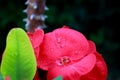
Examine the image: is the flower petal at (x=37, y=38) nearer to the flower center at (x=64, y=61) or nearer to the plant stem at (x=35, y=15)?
the flower center at (x=64, y=61)

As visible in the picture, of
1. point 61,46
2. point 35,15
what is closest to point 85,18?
point 35,15

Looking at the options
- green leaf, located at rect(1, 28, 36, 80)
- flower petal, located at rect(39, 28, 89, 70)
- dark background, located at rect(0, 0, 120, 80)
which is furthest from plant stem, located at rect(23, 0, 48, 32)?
dark background, located at rect(0, 0, 120, 80)

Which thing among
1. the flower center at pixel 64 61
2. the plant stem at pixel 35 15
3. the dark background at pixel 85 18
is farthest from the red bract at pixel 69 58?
the dark background at pixel 85 18

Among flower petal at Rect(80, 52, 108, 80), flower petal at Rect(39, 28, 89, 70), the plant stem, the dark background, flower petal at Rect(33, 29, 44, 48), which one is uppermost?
flower petal at Rect(33, 29, 44, 48)

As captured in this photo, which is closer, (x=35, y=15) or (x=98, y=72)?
(x=98, y=72)

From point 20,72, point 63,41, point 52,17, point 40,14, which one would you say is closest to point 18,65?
point 20,72

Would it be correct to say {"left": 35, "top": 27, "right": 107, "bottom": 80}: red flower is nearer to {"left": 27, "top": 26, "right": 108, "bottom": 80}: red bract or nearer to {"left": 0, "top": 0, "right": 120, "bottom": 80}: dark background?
{"left": 27, "top": 26, "right": 108, "bottom": 80}: red bract

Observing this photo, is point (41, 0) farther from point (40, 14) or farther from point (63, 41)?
point (63, 41)

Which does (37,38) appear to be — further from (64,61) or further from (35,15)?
(35,15)
